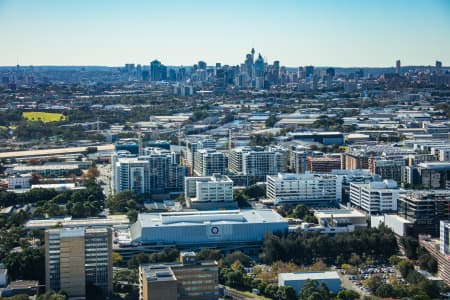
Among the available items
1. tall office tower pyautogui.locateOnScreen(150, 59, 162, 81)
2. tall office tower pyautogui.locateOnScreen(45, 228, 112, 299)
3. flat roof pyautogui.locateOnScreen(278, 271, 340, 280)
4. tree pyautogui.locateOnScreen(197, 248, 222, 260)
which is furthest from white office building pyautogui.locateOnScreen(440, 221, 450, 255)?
tall office tower pyautogui.locateOnScreen(150, 59, 162, 81)

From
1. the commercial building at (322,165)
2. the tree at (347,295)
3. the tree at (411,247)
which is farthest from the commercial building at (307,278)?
the commercial building at (322,165)

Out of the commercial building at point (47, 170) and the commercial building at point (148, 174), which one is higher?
the commercial building at point (148, 174)

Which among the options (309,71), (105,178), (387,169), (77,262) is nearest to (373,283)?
(77,262)

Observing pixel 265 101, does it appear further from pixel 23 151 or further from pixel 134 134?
pixel 23 151

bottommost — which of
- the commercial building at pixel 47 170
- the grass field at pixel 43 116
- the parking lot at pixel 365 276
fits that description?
the parking lot at pixel 365 276

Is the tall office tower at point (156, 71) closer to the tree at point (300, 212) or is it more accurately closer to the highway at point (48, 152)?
the highway at point (48, 152)

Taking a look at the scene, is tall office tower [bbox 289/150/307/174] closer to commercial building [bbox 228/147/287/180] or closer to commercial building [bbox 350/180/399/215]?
commercial building [bbox 228/147/287/180]
